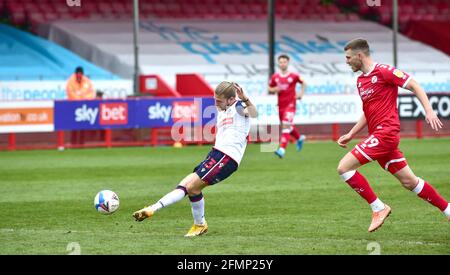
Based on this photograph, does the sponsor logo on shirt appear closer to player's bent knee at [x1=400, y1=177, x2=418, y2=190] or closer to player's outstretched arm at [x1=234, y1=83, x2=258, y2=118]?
player's bent knee at [x1=400, y1=177, x2=418, y2=190]

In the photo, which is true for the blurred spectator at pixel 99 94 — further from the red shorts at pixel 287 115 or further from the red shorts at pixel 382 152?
the red shorts at pixel 382 152

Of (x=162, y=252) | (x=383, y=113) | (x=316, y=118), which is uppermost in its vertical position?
(x=383, y=113)

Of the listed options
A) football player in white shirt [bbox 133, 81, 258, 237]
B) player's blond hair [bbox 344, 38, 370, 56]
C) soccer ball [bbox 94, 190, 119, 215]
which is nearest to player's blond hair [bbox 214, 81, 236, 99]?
football player in white shirt [bbox 133, 81, 258, 237]

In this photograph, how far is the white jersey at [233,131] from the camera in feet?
38.3

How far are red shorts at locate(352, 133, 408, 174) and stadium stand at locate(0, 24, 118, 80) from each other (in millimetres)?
23112

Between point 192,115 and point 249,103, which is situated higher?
point 249,103

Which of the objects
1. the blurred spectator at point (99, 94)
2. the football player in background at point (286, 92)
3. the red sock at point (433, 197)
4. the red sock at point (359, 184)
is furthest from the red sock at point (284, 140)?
the red sock at point (433, 197)

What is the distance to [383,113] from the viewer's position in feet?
37.2

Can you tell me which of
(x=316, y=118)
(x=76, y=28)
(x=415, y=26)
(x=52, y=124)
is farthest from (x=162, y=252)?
(x=415, y=26)

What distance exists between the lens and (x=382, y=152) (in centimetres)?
1125

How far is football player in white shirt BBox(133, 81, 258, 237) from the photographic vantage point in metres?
11.5

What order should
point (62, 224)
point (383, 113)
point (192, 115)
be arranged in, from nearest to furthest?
point (383, 113) < point (62, 224) < point (192, 115)

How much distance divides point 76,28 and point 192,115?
509 inches
